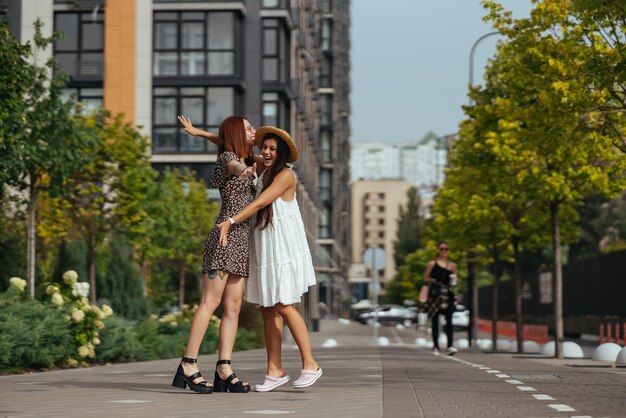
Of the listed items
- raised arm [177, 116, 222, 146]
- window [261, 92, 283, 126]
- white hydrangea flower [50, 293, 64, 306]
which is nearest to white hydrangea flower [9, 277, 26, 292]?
white hydrangea flower [50, 293, 64, 306]

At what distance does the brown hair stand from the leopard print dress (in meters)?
0.06

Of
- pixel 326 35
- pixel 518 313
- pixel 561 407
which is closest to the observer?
pixel 561 407

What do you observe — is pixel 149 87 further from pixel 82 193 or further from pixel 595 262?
pixel 82 193

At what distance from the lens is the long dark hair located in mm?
11375

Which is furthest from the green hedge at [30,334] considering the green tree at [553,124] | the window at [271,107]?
the window at [271,107]

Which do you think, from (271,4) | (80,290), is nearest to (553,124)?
(80,290)

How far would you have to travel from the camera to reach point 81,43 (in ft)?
181

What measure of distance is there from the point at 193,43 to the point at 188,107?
2.48 meters

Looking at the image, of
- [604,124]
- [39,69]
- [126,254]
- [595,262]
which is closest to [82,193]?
[126,254]

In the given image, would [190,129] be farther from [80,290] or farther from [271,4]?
[271,4]

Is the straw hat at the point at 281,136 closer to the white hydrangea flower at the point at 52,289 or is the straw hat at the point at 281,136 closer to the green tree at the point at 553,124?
the white hydrangea flower at the point at 52,289

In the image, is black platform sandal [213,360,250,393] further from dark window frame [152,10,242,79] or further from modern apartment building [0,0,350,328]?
dark window frame [152,10,242,79]

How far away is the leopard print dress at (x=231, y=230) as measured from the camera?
11203 mm

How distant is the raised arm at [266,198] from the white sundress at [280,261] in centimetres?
13
